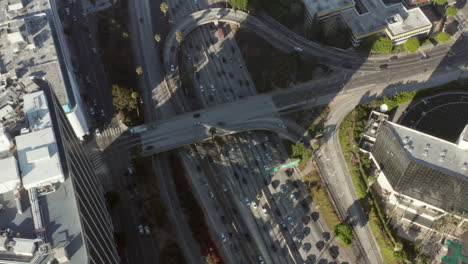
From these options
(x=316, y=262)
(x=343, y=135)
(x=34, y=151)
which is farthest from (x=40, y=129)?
(x=343, y=135)

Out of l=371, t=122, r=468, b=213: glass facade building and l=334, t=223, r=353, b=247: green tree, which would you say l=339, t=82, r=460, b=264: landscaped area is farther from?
l=334, t=223, r=353, b=247: green tree

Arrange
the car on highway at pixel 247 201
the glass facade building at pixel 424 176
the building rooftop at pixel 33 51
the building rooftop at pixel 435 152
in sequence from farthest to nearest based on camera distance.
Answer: the car on highway at pixel 247 201 < the building rooftop at pixel 33 51 < the building rooftop at pixel 435 152 < the glass facade building at pixel 424 176

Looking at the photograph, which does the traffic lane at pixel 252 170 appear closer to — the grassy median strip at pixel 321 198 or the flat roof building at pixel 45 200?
the grassy median strip at pixel 321 198

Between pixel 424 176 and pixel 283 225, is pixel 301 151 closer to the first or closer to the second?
pixel 283 225

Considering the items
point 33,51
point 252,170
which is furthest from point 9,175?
point 252,170

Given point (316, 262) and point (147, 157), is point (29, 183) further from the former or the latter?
point (316, 262)

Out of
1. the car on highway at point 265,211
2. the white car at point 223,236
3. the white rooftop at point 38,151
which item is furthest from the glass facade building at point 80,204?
the car on highway at point 265,211
